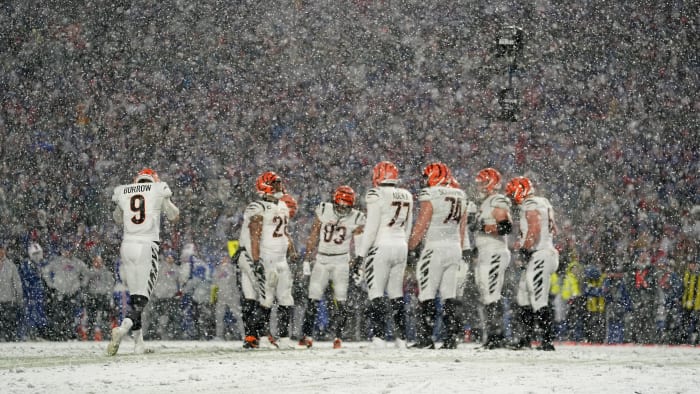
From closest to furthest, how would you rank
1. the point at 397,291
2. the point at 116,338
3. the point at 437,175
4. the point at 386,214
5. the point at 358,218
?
the point at 116,338 < the point at 437,175 < the point at 386,214 < the point at 397,291 < the point at 358,218

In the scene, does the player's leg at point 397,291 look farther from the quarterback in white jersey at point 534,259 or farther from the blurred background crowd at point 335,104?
the blurred background crowd at point 335,104

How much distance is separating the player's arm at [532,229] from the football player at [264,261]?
3.04m

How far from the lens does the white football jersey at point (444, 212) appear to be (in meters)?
14.6

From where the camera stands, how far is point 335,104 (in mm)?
31453

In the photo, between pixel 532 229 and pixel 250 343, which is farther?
pixel 532 229

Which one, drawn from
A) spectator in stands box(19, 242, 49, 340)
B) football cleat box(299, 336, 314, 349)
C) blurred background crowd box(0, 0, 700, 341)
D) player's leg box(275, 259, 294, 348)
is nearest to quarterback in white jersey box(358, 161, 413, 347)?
football cleat box(299, 336, 314, 349)

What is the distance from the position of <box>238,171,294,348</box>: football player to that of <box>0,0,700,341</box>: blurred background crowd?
32.1 ft

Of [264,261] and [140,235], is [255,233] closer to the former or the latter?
[264,261]

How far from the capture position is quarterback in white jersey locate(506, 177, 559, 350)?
14688 mm

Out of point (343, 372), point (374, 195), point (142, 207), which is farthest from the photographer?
point (374, 195)

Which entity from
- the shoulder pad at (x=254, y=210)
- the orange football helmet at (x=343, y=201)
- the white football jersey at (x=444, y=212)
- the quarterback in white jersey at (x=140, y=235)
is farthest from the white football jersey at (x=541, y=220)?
the quarterback in white jersey at (x=140, y=235)

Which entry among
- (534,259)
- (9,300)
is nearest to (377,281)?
(534,259)

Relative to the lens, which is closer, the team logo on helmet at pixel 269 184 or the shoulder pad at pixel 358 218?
the team logo on helmet at pixel 269 184

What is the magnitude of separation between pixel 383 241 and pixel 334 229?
0.84 meters
